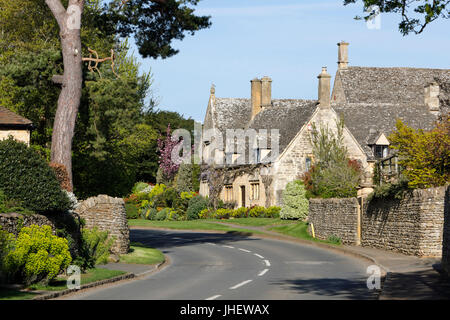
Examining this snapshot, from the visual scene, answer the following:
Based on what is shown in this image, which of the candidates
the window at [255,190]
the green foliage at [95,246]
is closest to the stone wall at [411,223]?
the green foliage at [95,246]

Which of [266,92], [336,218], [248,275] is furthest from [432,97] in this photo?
[248,275]

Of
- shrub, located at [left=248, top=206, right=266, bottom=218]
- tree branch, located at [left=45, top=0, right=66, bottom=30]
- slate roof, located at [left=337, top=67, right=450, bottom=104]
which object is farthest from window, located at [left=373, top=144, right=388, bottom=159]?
tree branch, located at [left=45, top=0, right=66, bottom=30]

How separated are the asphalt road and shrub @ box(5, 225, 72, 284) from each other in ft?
4.03

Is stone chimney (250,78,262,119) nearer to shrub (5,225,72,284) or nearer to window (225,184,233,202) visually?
window (225,184,233,202)

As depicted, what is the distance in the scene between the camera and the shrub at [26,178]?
20.1 meters

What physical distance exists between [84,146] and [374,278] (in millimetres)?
24043

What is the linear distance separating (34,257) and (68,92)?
520 inches

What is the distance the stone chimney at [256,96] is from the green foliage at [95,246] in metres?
44.5

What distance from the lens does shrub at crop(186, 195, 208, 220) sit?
6175 cm

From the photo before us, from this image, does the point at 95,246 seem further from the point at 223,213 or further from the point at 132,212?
the point at 132,212

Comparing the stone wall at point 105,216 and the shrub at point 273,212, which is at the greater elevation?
the stone wall at point 105,216

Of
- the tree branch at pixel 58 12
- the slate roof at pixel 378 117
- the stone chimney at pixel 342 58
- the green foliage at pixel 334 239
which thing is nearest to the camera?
the tree branch at pixel 58 12

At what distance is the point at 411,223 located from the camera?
26.7 m

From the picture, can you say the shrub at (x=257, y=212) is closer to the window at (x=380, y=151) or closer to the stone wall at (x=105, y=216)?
the window at (x=380, y=151)
